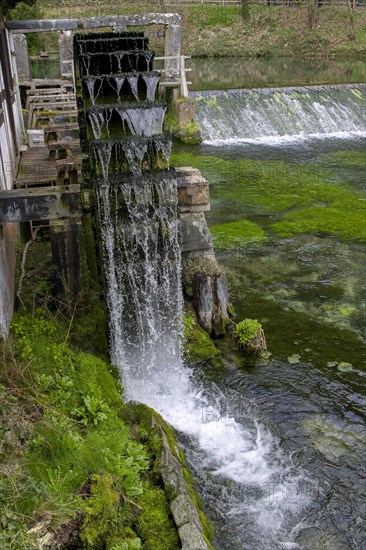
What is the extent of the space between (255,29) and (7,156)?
125 feet

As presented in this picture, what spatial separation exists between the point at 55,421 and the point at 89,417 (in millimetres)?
602

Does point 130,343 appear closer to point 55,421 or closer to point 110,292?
point 110,292

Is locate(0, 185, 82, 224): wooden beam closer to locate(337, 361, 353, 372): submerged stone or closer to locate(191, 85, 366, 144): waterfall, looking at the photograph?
locate(337, 361, 353, 372): submerged stone

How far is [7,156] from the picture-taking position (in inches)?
440

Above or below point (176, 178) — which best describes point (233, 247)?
below

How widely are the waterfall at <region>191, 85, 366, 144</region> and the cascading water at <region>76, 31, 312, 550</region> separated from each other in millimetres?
13146

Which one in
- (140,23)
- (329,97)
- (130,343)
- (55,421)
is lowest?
(130,343)

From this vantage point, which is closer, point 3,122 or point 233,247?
point 3,122

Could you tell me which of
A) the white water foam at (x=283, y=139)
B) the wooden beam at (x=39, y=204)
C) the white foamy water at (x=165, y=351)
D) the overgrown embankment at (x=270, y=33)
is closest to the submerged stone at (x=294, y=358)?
the white foamy water at (x=165, y=351)

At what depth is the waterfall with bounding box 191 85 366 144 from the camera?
73.2 ft

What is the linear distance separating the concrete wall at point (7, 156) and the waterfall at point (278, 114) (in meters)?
9.61

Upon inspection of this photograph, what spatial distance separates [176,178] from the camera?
887 centimetres

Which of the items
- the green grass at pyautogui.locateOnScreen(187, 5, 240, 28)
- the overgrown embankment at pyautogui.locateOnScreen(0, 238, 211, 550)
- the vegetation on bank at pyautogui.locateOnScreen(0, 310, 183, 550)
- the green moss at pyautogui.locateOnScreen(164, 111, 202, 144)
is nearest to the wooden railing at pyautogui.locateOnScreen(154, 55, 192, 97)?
the green moss at pyautogui.locateOnScreen(164, 111, 202, 144)

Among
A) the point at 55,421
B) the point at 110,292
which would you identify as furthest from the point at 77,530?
the point at 110,292
